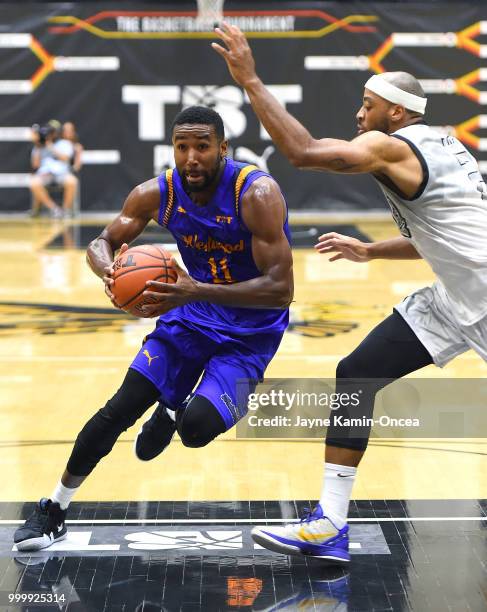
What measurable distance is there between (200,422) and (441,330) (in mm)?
1104

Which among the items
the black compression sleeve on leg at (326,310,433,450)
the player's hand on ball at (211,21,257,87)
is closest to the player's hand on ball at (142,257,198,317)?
the black compression sleeve on leg at (326,310,433,450)

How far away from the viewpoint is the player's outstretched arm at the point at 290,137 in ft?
12.5

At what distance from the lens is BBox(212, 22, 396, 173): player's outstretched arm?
150 inches

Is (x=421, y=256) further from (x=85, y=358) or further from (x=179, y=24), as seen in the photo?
(x=179, y=24)

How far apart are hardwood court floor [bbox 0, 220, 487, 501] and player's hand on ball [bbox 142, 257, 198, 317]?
1.38m

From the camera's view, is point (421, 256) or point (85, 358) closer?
point (421, 256)

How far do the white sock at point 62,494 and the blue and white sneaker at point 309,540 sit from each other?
2.68ft

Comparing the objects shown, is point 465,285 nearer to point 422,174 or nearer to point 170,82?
point 422,174

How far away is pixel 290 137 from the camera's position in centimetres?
386

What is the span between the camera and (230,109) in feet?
56.3

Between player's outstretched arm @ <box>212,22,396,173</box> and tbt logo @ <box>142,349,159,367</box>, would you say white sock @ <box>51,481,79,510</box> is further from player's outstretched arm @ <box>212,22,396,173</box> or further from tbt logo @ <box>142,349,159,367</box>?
player's outstretched arm @ <box>212,22,396,173</box>

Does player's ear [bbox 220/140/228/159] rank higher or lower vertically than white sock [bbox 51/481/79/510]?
higher

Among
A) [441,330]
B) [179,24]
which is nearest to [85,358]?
[441,330]

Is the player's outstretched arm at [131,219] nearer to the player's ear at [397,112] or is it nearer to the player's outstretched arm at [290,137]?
the player's outstretched arm at [290,137]
